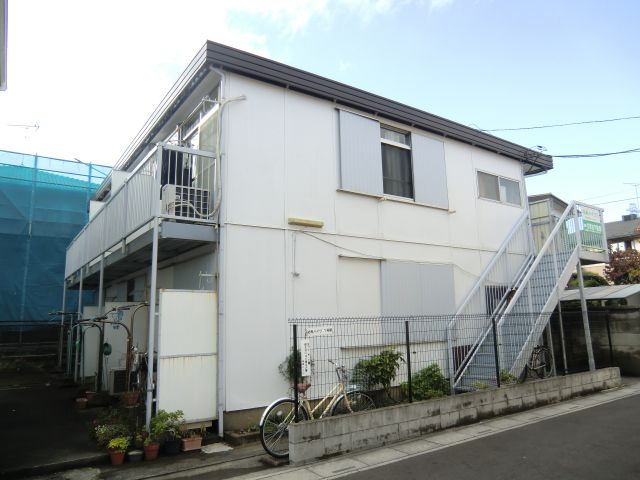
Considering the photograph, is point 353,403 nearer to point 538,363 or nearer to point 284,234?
point 284,234

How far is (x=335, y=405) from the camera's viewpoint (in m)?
6.80

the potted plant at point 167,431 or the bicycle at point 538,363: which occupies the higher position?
the bicycle at point 538,363

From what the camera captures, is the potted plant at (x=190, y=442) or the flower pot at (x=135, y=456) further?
the potted plant at (x=190, y=442)

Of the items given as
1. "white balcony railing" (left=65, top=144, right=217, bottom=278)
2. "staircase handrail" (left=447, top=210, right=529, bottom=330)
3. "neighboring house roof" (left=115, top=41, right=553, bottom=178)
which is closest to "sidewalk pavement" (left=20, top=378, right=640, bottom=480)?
"staircase handrail" (left=447, top=210, right=529, bottom=330)

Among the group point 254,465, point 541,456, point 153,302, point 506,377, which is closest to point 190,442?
point 254,465

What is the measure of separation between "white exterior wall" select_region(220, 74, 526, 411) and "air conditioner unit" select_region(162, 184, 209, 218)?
57 centimetres

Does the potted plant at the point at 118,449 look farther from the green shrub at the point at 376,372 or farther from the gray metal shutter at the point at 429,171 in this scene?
the gray metal shutter at the point at 429,171

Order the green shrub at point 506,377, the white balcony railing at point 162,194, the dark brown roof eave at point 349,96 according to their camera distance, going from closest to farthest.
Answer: the white balcony railing at point 162,194 < the dark brown roof eave at point 349,96 < the green shrub at point 506,377

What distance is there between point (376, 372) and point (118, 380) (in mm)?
5471

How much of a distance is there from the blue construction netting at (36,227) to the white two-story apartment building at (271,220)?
606 cm

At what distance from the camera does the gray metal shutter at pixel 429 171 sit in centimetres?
1031

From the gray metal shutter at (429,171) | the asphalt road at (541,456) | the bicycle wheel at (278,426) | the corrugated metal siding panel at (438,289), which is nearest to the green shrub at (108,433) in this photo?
the bicycle wheel at (278,426)

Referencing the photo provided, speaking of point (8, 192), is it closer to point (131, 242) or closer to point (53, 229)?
point (53, 229)

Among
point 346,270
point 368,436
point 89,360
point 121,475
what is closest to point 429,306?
point 346,270
